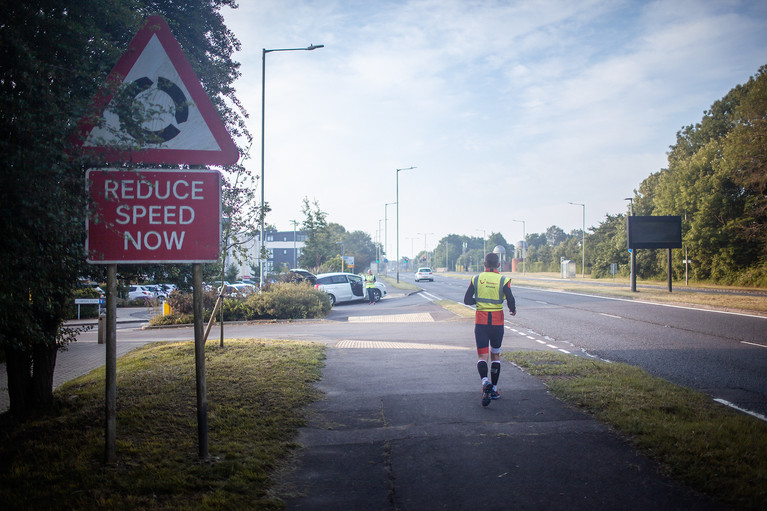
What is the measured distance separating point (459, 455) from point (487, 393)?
1667mm

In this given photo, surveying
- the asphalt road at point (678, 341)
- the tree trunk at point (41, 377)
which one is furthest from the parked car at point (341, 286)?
the tree trunk at point (41, 377)

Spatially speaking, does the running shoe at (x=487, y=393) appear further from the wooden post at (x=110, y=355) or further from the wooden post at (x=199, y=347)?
the wooden post at (x=110, y=355)

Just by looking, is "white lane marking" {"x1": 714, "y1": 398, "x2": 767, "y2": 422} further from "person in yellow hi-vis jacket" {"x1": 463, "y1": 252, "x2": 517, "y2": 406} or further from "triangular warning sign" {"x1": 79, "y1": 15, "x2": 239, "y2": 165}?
"triangular warning sign" {"x1": 79, "y1": 15, "x2": 239, "y2": 165}

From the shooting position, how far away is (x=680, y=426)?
4961mm

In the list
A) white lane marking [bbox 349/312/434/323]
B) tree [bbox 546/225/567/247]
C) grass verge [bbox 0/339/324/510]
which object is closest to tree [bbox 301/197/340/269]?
white lane marking [bbox 349/312/434/323]

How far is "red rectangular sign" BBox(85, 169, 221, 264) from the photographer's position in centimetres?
393

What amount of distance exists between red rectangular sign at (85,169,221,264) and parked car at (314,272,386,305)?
79.2 feet

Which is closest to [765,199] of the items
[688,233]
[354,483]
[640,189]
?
[688,233]

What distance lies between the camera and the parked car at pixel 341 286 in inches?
1129

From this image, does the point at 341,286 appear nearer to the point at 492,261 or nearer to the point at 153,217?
the point at 492,261

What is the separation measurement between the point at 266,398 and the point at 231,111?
4408 millimetres

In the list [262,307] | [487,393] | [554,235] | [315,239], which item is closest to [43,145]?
[487,393]

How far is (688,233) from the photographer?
141 ft

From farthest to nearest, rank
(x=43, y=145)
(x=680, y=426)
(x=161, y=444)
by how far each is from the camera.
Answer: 1. (x=680, y=426)
2. (x=161, y=444)
3. (x=43, y=145)
